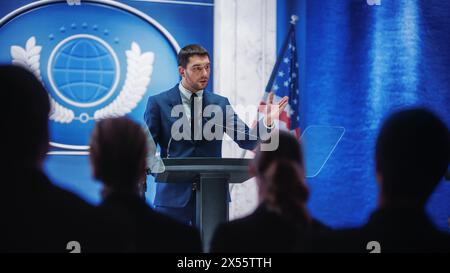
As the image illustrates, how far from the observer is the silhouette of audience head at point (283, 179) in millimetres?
2482

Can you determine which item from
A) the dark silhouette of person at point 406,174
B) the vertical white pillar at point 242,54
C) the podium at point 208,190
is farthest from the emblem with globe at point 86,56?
the dark silhouette of person at point 406,174

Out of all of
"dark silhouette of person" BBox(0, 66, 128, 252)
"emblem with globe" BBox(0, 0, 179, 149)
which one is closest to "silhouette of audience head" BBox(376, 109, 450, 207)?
"dark silhouette of person" BBox(0, 66, 128, 252)

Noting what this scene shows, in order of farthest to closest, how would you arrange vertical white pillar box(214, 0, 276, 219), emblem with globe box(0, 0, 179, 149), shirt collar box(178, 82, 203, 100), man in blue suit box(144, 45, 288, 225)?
vertical white pillar box(214, 0, 276, 219), emblem with globe box(0, 0, 179, 149), shirt collar box(178, 82, 203, 100), man in blue suit box(144, 45, 288, 225)

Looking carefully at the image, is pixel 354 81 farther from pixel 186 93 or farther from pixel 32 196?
pixel 32 196

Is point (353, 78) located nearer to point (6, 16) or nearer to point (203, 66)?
point (203, 66)

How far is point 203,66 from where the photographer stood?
12.3 ft

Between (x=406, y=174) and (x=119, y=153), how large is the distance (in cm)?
113

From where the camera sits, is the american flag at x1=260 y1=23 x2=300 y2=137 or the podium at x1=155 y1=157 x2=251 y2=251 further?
the american flag at x1=260 y1=23 x2=300 y2=137

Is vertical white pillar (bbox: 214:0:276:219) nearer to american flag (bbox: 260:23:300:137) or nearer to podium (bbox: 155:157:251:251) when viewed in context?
american flag (bbox: 260:23:300:137)

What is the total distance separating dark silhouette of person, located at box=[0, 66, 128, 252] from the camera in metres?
2.39

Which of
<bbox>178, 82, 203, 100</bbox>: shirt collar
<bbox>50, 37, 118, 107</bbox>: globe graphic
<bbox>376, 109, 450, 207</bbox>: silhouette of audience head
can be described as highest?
<bbox>50, 37, 118, 107</bbox>: globe graphic

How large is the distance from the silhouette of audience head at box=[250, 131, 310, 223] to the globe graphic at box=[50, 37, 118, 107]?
2616 mm
